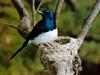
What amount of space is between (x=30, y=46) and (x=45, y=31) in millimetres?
1823

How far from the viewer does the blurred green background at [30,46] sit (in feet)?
16.3

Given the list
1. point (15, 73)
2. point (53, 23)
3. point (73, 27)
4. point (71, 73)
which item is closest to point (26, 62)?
point (15, 73)

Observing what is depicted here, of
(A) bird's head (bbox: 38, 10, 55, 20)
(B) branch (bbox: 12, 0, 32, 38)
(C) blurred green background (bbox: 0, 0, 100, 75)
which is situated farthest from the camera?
(C) blurred green background (bbox: 0, 0, 100, 75)

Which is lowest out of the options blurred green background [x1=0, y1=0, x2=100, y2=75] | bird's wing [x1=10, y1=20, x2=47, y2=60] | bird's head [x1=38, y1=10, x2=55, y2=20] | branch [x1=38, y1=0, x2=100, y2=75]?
blurred green background [x1=0, y1=0, x2=100, y2=75]

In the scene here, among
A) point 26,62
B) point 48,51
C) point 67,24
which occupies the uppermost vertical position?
point 48,51

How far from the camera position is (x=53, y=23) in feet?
11.2

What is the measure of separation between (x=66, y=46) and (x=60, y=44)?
0.21ft

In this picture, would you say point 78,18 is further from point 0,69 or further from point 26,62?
point 0,69

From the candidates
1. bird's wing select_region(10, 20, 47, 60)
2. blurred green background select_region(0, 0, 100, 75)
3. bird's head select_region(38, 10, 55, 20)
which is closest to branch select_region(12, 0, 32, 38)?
bird's wing select_region(10, 20, 47, 60)

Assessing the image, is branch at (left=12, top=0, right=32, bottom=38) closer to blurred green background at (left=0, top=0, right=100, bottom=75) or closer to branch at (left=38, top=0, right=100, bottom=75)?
branch at (left=38, top=0, right=100, bottom=75)

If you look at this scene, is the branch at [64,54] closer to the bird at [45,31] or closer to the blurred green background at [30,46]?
the bird at [45,31]

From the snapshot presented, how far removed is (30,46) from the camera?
5246 mm

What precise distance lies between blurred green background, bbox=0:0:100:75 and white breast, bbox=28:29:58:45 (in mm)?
1220

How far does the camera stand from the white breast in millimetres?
3312
